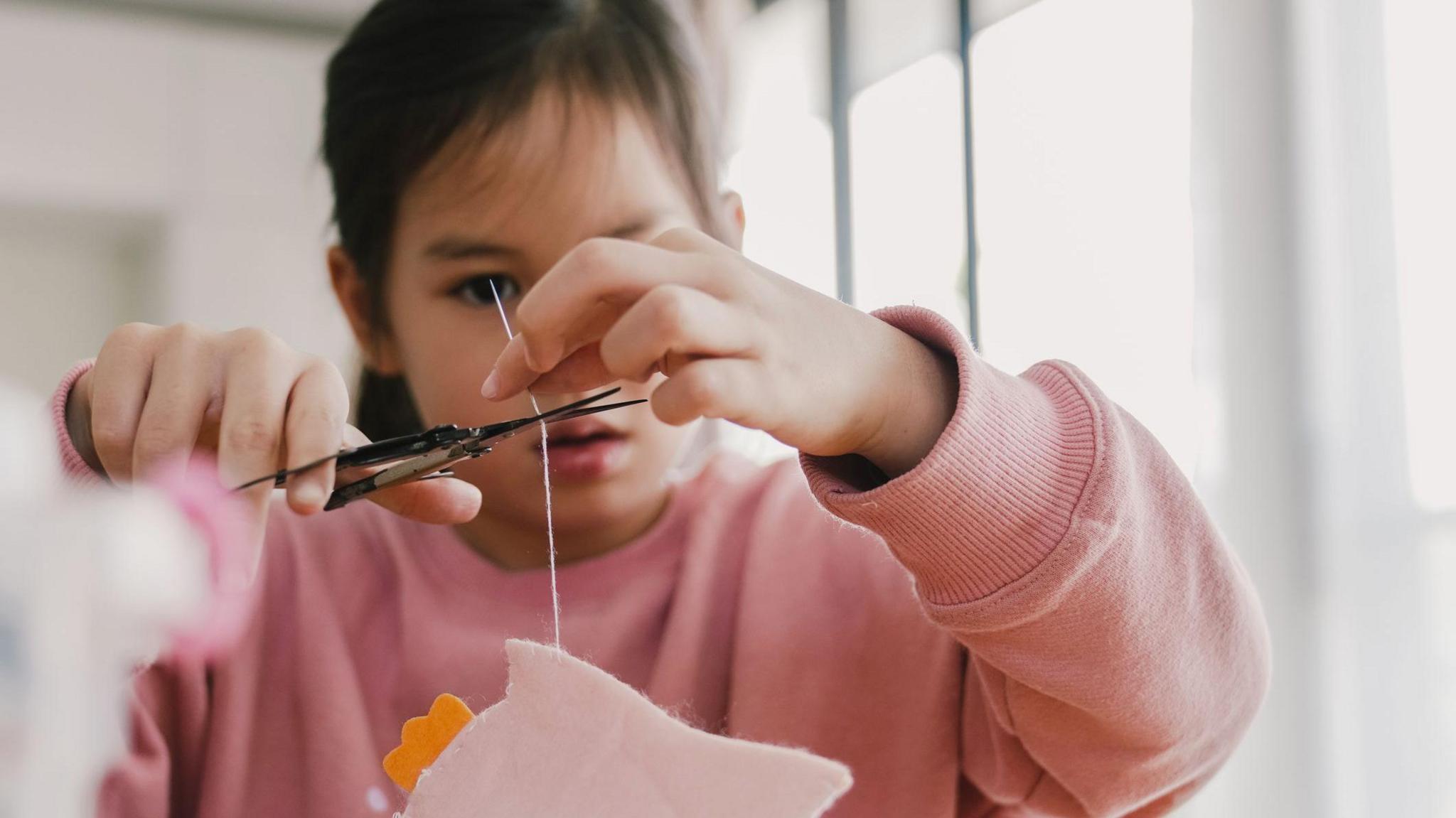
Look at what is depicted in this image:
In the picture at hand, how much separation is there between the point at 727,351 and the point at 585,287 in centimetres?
4

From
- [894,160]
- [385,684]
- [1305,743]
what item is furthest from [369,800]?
[894,160]

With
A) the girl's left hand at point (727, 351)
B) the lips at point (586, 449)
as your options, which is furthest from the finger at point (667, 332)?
the lips at point (586, 449)

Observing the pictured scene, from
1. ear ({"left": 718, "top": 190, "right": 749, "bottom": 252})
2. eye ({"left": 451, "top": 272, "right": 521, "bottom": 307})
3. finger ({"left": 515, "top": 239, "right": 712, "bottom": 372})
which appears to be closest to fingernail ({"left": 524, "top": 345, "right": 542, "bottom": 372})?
finger ({"left": 515, "top": 239, "right": 712, "bottom": 372})

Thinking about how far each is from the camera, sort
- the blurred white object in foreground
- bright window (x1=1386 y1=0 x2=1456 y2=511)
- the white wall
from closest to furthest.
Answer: the blurred white object in foreground → bright window (x1=1386 y1=0 x2=1456 y2=511) → the white wall

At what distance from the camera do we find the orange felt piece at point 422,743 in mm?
322

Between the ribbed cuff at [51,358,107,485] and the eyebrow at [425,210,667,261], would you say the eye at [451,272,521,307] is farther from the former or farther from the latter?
the ribbed cuff at [51,358,107,485]

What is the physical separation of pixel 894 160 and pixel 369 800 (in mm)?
1145

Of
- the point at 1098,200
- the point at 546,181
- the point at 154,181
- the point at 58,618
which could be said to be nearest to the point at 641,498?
the point at 546,181

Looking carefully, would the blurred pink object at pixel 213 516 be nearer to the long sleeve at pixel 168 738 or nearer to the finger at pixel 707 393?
the finger at pixel 707 393

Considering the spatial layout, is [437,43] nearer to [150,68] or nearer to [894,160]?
[894,160]

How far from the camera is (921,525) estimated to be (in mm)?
387

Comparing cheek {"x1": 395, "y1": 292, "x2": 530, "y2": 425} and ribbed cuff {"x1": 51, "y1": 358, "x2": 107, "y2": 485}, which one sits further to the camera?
cheek {"x1": 395, "y1": 292, "x2": 530, "y2": 425}

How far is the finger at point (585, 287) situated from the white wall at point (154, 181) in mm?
1921

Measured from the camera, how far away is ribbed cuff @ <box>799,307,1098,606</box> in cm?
38
